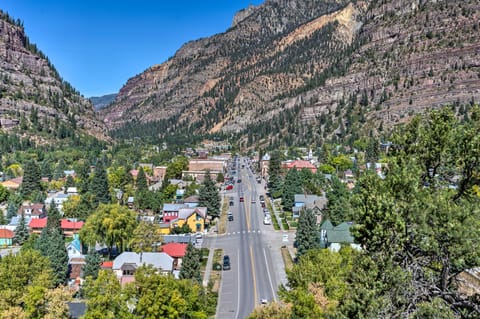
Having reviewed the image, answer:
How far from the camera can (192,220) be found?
64500mm

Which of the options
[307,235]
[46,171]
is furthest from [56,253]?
[46,171]

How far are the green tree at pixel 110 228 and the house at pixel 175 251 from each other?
185 inches

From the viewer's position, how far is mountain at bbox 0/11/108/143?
150250mm

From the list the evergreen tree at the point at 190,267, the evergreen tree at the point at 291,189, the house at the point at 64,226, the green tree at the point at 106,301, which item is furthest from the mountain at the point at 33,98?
the green tree at the point at 106,301

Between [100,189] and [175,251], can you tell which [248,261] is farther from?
[100,189]

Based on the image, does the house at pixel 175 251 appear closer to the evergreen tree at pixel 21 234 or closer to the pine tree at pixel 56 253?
the pine tree at pixel 56 253

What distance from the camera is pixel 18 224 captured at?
197 feet

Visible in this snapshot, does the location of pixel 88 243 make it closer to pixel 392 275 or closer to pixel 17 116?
pixel 392 275

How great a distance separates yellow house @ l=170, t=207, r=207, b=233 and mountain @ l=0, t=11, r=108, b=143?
102 meters

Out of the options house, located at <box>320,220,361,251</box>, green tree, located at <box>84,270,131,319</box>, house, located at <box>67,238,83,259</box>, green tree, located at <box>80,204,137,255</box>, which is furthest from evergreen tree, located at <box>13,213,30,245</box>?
house, located at <box>320,220,361,251</box>

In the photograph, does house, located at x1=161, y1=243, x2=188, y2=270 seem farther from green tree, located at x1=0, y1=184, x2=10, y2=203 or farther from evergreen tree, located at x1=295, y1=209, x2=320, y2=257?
green tree, located at x1=0, y1=184, x2=10, y2=203

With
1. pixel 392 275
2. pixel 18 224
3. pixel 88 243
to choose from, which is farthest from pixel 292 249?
pixel 392 275

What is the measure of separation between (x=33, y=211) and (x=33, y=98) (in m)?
111

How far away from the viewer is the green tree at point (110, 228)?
4850cm
